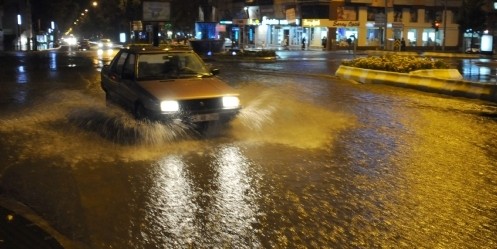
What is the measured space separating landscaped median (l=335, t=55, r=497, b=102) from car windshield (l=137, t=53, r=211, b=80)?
8688 mm

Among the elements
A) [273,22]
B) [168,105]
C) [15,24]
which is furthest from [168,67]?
[15,24]

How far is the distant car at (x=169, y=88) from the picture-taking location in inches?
375

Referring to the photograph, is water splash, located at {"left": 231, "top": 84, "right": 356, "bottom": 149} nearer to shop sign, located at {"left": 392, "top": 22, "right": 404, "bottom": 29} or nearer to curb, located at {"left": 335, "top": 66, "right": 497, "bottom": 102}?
curb, located at {"left": 335, "top": 66, "right": 497, "bottom": 102}

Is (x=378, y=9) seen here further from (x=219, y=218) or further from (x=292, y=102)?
(x=219, y=218)

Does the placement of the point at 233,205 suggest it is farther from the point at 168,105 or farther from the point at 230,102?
the point at 230,102

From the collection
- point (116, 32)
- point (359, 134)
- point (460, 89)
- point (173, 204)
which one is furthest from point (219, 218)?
point (116, 32)

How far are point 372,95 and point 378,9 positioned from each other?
47285 mm

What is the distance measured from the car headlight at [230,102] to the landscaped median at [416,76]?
864 centimetres

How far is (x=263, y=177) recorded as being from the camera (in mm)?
7219

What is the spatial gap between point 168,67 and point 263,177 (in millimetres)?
4370

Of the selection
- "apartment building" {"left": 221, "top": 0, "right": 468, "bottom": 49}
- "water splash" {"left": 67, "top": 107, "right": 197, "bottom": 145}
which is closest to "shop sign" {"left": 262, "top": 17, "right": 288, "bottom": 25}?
"apartment building" {"left": 221, "top": 0, "right": 468, "bottom": 49}

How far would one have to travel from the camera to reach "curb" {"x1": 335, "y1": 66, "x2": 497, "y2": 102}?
15.8 m

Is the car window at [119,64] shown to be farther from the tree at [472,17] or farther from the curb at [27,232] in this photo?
the tree at [472,17]

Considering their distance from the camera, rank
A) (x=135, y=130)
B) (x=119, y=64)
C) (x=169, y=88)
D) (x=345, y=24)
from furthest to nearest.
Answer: (x=345, y=24)
(x=119, y=64)
(x=135, y=130)
(x=169, y=88)
